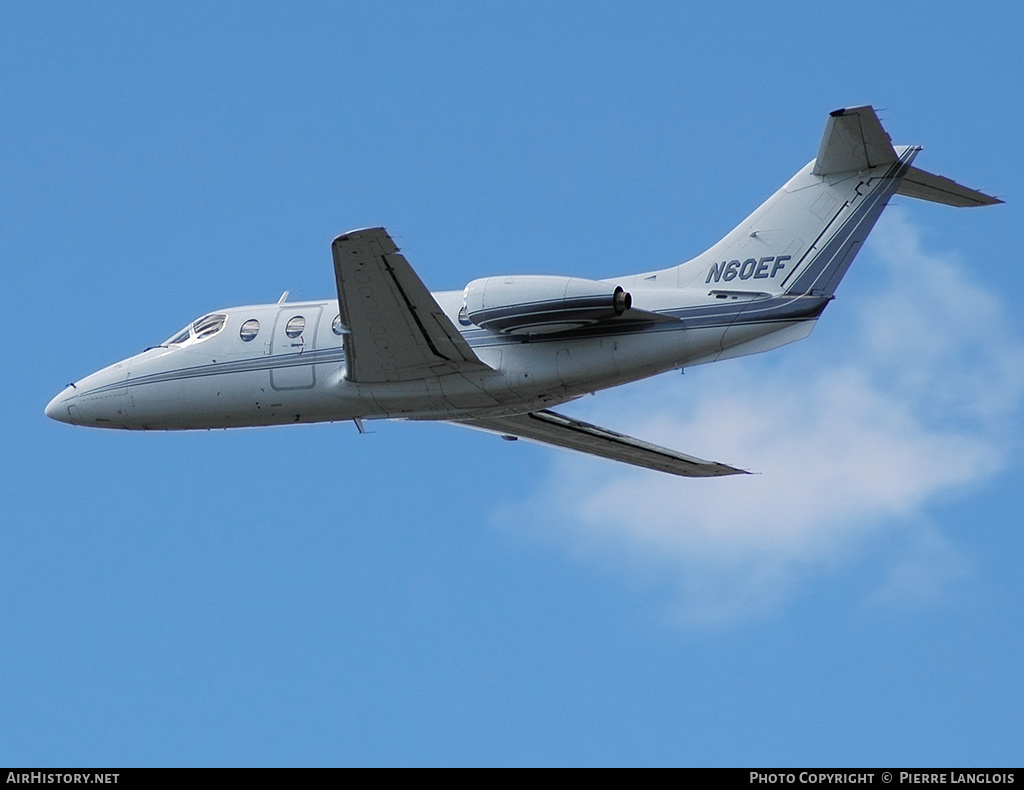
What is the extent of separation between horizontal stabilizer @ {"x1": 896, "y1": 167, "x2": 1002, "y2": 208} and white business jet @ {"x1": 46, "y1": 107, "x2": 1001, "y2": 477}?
0.02 m

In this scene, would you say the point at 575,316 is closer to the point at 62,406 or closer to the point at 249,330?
the point at 249,330

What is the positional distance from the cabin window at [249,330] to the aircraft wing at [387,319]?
2879 mm

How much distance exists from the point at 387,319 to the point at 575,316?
295 centimetres

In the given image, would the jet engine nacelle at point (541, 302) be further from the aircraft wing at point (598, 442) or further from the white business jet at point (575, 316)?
the aircraft wing at point (598, 442)

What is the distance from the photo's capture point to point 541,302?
80.7ft

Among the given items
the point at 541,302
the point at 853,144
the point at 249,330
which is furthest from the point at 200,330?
the point at 853,144

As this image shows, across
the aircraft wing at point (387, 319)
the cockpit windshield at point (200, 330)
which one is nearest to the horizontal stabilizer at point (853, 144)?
the aircraft wing at point (387, 319)

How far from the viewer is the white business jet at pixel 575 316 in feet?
80.3

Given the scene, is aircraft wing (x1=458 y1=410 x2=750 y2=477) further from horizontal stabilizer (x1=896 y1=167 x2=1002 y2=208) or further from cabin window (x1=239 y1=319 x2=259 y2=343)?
horizontal stabilizer (x1=896 y1=167 x2=1002 y2=208)
